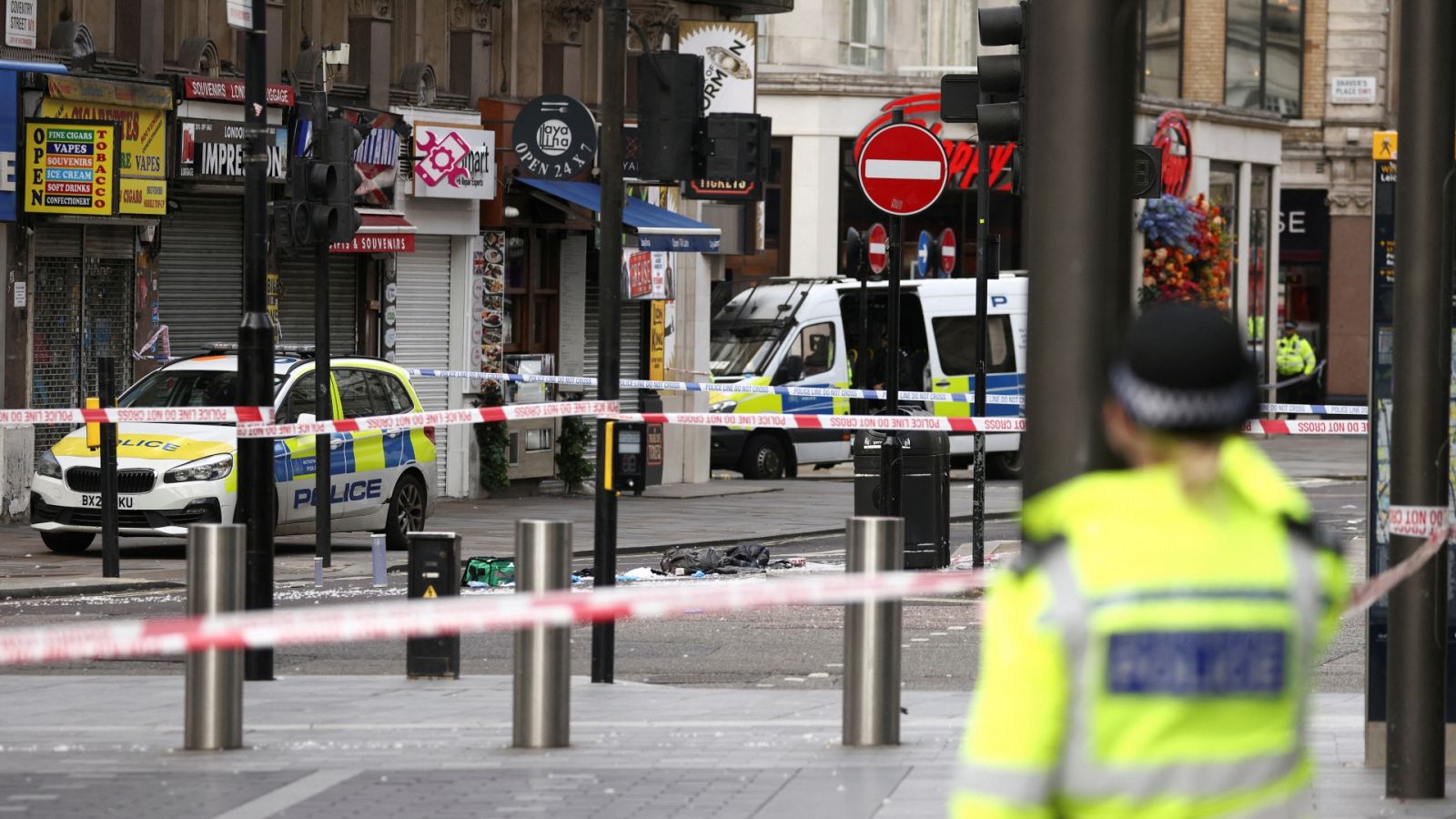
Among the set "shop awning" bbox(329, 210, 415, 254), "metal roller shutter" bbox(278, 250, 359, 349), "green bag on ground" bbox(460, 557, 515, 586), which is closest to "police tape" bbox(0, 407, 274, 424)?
"green bag on ground" bbox(460, 557, 515, 586)

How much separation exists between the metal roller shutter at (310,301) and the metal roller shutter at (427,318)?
56cm

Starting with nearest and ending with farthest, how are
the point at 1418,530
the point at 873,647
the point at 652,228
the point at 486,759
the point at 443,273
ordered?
1. the point at 1418,530
2. the point at 486,759
3. the point at 873,647
4. the point at 443,273
5. the point at 652,228

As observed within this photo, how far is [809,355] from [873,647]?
71.3ft

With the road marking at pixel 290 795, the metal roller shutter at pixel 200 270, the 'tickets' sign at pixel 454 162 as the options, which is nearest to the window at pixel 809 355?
the 'tickets' sign at pixel 454 162

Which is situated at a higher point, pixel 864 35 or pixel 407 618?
pixel 864 35

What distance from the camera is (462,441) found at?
26.4 metres

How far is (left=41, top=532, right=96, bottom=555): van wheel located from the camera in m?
18.6

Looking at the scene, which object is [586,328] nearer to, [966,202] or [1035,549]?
[966,202]

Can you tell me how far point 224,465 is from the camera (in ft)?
58.7

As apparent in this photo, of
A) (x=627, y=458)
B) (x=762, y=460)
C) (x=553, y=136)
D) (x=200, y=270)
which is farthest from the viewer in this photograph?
(x=762, y=460)

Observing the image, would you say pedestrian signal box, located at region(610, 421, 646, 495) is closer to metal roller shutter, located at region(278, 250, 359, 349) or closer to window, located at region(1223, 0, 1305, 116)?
metal roller shutter, located at region(278, 250, 359, 349)

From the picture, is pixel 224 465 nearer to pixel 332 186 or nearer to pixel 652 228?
pixel 332 186

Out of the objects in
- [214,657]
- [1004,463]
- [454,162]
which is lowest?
[1004,463]

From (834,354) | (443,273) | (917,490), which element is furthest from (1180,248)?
(917,490)
